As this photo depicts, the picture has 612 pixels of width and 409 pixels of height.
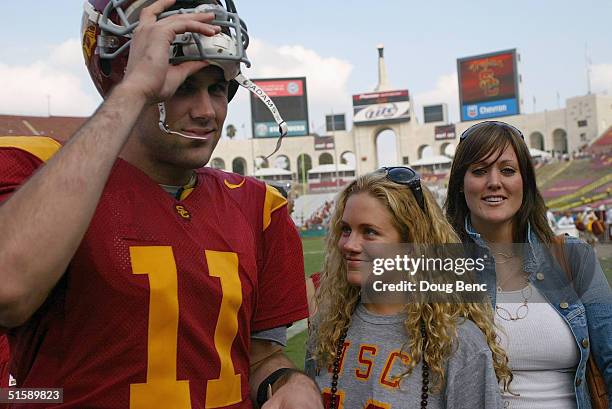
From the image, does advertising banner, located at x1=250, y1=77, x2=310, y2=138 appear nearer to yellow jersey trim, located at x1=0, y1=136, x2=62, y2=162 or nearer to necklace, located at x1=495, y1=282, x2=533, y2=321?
necklace, located at x1=495, y1=282, x2=533, y2=321

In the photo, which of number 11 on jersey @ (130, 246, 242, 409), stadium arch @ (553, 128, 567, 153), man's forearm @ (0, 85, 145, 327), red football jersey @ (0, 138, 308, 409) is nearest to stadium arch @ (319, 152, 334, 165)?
stadium arch @ (553, 128, 567, 153)

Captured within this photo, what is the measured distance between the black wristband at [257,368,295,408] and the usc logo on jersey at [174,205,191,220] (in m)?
0.51

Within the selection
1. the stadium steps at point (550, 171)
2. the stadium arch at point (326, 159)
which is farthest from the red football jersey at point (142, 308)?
the stadium arch at point (326, 159)

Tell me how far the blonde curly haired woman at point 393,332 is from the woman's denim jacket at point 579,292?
29 centimetres

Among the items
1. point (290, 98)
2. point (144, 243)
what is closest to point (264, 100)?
point (144, 243)

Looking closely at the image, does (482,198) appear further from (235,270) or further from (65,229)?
(65,229)

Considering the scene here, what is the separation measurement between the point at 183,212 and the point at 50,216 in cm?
47

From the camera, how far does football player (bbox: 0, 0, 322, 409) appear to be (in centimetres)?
119

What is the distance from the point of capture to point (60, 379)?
1.40 m

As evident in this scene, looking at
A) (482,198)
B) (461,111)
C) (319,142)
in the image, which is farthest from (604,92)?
(482,198)

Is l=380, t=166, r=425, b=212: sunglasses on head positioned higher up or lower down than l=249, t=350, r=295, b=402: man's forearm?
higher up

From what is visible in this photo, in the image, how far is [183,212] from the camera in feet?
5.24

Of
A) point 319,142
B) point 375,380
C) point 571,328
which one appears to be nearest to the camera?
point 375,380

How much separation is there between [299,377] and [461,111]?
2197 inches
